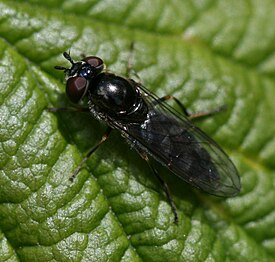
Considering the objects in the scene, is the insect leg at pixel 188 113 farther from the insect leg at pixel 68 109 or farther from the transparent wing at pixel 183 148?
the insect leg at pixel 68 109

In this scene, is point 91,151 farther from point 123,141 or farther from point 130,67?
point 130,67

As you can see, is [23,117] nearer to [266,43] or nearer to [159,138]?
[159,138]

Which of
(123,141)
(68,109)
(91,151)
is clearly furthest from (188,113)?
(68,109)

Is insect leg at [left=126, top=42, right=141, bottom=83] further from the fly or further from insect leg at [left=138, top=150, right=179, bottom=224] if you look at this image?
insect leg at [left=138, top=150, right=179, bottom=224]

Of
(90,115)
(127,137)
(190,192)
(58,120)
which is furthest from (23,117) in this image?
(190,192)

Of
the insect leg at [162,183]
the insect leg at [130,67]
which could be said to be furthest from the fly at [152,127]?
the insect leg at [130,67]
